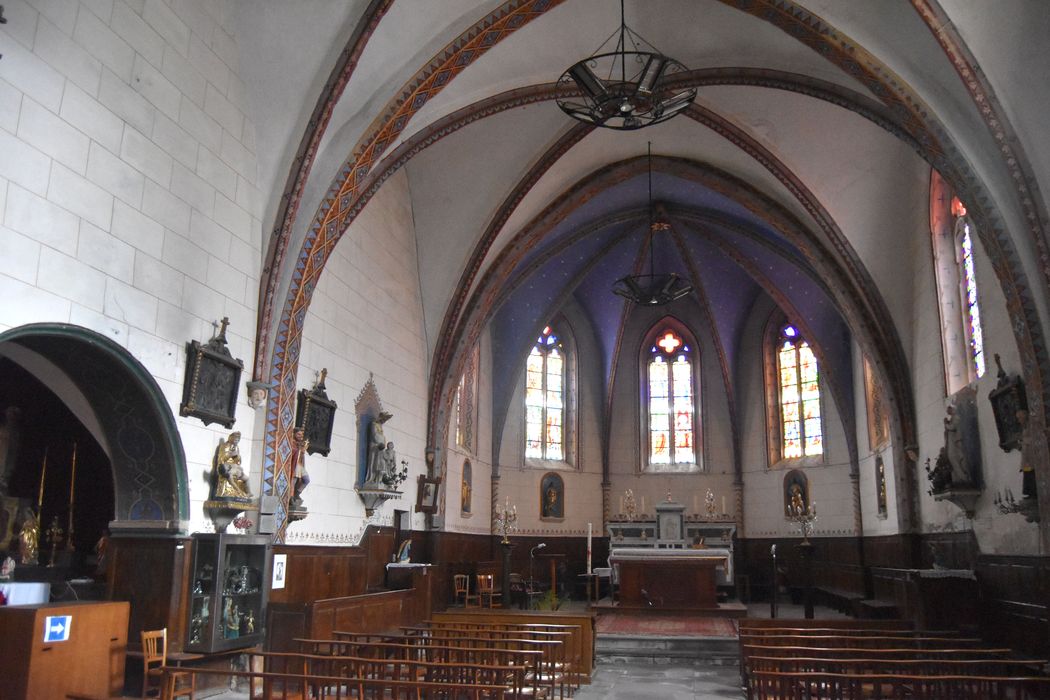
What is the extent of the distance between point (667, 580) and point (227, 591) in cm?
992

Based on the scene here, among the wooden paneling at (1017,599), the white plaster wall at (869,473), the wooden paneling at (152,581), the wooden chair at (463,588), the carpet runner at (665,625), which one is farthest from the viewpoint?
the wooden chair at (463,588)

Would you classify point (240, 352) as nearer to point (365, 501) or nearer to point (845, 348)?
point (365, 501)

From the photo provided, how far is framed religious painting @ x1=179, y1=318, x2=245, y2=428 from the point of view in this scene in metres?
10.1

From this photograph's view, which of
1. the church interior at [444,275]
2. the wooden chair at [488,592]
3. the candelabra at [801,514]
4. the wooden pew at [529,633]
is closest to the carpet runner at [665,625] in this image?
the church interior at [444,275]

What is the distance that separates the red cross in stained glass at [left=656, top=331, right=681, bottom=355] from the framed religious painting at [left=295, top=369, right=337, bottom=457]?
1427cm

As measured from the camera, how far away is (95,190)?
8.75 meters

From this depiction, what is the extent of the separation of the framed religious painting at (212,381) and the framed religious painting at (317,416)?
5.63ft

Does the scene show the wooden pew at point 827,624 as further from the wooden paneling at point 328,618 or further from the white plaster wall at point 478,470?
the white plaster wall at point 478,470

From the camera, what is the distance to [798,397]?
938 inches

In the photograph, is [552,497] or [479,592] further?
[552,497]

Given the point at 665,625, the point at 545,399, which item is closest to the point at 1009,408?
the point at 665,625

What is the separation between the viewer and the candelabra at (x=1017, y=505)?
35.1 ft

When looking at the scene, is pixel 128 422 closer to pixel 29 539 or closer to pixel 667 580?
pixel 29 539

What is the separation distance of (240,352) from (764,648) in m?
7.22
